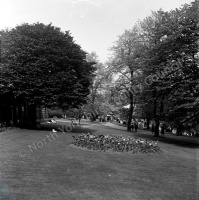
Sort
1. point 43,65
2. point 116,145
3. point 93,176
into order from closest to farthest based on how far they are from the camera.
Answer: point 93,176
point 116,145
point 43,65

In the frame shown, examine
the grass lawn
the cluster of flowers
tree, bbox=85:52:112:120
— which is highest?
tree, bbox=85:52:112:120

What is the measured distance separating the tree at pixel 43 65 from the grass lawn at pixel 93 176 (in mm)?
15870

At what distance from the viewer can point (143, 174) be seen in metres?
11.9

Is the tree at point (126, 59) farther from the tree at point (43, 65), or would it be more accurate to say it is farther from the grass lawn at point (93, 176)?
the grass lawn at point (93, 176)

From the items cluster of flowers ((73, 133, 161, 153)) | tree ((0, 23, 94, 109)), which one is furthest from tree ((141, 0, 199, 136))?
tree ((0, 23, 94, 109))

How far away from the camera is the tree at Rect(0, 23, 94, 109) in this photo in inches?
1224

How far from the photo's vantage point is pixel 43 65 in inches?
1243

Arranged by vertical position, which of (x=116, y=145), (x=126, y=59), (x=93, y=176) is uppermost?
(x=126, y=59)

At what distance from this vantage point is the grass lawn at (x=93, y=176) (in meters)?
8.77

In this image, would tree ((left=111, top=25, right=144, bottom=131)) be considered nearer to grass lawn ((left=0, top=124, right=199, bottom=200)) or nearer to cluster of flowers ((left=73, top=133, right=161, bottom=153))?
cluster of flowers ((left=73, top=133, right=161, bottom=153))

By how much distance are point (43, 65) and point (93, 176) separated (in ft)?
74.9

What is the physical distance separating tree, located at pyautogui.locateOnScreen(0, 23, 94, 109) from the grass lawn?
15870 millimetres

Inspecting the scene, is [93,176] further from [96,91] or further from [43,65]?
[96,91]

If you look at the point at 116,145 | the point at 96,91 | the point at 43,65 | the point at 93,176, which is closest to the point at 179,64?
A: the point at 116,145
